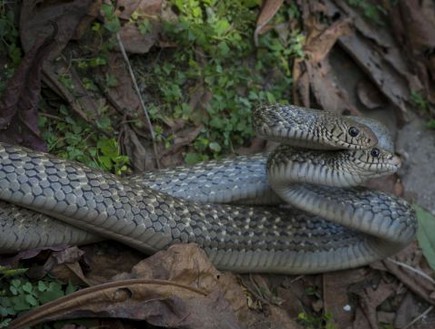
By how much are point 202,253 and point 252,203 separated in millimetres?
1038

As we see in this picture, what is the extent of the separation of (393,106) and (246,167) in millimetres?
1966

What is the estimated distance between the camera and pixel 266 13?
7.42 m

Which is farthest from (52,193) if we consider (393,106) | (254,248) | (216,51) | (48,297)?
(393,106)

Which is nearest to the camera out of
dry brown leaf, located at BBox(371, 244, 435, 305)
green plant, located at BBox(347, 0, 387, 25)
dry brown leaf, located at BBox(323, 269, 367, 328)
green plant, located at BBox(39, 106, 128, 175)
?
green plant, located at BBox(39, 106, 128, 175)

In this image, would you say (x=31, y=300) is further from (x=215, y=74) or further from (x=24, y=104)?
(x=215, y=74)

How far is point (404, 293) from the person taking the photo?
652 cm

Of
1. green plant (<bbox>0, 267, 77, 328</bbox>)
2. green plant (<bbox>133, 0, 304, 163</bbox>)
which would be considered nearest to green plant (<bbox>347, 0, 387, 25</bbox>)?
green plant (<bbox>133, 0, 304, 163</bbox>)

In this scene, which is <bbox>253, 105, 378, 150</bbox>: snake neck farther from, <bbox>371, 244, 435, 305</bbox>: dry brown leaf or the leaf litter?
<bbox>371, 244, 435, 305</bbox>: dry brown leaf

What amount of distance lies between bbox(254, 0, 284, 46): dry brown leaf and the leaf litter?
11 mm

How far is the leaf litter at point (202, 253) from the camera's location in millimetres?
5000

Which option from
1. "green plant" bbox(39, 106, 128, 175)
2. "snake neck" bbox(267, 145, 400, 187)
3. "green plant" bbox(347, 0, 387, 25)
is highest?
"green plant" bbox(347, 0, 387, 25)

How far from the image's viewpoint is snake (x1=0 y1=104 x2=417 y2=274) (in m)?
5.27

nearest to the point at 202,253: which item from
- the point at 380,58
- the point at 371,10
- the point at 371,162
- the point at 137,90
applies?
the point at 371,162

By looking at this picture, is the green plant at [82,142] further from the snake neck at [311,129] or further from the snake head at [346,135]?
the snake head at [346,135]
